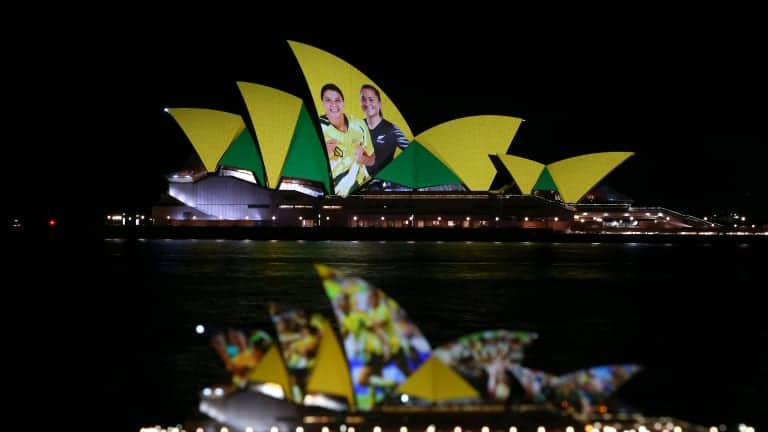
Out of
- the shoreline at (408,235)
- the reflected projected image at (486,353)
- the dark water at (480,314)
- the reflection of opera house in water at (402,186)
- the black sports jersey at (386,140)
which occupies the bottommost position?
the dark water at (480,314)

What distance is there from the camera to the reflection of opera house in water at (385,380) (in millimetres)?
6242

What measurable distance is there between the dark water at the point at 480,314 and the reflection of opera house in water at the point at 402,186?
693 inches

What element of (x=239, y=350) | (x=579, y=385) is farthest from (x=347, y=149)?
(x=579, y=385)

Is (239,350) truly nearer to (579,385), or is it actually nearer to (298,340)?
(298,340)

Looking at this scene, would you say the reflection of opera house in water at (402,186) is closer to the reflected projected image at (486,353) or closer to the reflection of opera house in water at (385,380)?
the reflection of opera house in water at (385,380)

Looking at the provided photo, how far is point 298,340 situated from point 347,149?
42842mm

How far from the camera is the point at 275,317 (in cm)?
626

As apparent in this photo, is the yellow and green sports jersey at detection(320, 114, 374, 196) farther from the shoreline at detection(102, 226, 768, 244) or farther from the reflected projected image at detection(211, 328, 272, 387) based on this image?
the reflected projected image at detection(211, 328, 272, 387)

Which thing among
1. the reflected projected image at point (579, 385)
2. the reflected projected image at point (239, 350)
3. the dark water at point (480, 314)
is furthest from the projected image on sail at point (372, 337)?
the dark water at point (480, 314)

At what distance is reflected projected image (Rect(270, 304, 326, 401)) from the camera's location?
6.31m

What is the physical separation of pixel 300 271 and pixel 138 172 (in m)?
34.3

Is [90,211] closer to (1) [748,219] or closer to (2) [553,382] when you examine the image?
(1) [748,219]

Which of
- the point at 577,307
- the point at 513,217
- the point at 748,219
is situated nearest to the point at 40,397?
the point at 577,307

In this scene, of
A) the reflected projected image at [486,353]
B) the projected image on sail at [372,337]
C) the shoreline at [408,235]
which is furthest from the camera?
the shoreline at [408,235]
